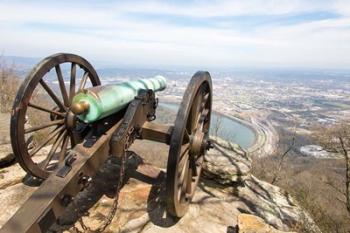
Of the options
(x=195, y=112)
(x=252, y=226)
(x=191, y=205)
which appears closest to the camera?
(x=252, y=226)

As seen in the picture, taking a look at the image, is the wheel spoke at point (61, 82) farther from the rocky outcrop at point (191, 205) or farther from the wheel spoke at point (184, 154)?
the wheel spoke at point (184, 154)

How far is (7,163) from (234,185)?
3734 mm

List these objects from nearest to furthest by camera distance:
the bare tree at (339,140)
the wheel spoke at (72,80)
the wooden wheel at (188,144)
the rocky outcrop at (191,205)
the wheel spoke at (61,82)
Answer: the wooden wheel at (188,144) < the rocky outcrop at (191,205) < the wheel spoke at (61,82) < the wheel spoke at (72,80) < the bare tree at (339,140)

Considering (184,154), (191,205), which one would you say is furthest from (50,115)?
(191,205)

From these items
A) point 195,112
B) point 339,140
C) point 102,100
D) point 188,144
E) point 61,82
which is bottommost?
point 339,140

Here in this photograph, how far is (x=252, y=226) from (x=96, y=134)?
6.70 ft

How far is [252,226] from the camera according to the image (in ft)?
11.7

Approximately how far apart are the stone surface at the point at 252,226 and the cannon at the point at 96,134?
712mm

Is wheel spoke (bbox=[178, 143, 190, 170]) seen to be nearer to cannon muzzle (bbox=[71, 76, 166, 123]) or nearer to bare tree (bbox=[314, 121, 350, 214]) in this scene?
cannon muzzle (bbox=[71, 76, 166, 123])

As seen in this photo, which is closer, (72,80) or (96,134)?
(96,134)

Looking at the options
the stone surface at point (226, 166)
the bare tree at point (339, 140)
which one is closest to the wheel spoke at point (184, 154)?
the stone surface at point (226, 166)

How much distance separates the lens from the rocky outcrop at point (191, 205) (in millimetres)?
3947

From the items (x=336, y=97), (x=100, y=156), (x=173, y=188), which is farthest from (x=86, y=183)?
(x=336, y=97)

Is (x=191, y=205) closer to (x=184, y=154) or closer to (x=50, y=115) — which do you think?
(x=184, y=154)
